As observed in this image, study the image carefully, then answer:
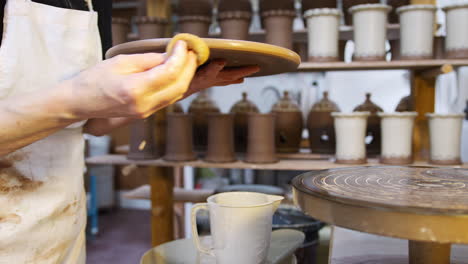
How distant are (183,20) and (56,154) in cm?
129

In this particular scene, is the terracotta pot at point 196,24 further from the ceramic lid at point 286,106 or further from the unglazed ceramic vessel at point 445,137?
the unglazed ceramic vessel at point 445,137

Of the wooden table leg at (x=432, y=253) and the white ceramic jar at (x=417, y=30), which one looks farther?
the white ceramic jar at (x=417, y=30)

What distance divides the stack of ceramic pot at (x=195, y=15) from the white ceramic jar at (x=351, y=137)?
0.82m

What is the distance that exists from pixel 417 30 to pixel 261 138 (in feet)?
2.95

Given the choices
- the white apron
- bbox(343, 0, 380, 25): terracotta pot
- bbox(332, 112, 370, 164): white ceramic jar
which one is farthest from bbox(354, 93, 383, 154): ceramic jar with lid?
the white apron

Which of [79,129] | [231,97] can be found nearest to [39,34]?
[79,129]

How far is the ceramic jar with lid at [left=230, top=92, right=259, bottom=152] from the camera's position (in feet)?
7.21

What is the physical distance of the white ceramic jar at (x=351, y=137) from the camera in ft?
6.14

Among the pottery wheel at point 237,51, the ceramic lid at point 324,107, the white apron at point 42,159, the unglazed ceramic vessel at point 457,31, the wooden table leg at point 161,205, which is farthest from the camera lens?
the wooden table leg at point 161,205

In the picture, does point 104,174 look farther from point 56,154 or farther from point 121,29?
point 56,154

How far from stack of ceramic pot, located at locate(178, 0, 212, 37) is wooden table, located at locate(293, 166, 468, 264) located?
1346 millimetres

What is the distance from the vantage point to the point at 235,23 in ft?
6.51

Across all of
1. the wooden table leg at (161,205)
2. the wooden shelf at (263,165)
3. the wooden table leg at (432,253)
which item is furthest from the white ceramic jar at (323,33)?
the wooden table leg at (432,253)

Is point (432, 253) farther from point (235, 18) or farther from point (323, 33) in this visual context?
point (235, 18)
